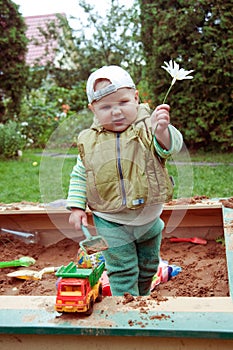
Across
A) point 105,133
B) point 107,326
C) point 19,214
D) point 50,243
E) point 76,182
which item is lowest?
point 50,243

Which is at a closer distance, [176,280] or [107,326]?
[107,326]

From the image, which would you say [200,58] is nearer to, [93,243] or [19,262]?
[19,262]

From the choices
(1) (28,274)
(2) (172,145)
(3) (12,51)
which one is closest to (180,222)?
(1) (28,274)

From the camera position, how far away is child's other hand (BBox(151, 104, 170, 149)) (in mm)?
1529

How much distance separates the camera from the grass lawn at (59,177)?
180 cm

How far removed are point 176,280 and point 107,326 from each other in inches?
45.9

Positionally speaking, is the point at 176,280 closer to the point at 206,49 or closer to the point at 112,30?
the point at 206,49

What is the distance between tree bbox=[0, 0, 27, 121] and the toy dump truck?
20.0ft

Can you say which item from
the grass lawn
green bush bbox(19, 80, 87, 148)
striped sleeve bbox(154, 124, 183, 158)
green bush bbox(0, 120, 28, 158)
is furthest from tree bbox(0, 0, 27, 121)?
striped sleeve bbox(154, 124, 183, 158)

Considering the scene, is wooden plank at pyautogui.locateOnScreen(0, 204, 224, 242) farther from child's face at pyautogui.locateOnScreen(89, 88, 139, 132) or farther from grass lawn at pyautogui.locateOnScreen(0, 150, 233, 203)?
child's face at pyautogui.locateOnScreen(89, 88, 139, 132)

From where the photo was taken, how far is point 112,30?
8711mm

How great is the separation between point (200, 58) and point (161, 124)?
4.39 m

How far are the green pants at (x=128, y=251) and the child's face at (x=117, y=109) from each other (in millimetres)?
373

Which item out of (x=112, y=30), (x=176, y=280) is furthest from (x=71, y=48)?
(x=176, y=280)
